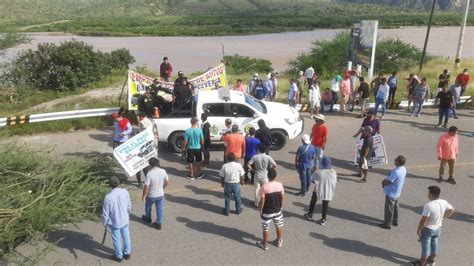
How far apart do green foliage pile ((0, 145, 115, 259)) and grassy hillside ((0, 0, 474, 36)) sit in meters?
70.4

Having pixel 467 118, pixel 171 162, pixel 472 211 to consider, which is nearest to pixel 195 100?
pixel 171 162

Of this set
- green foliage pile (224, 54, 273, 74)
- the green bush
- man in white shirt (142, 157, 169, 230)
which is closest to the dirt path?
the green bush

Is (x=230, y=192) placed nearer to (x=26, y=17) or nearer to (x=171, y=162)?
(x=171, y=162)

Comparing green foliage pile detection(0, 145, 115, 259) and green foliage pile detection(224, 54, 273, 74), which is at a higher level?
green foliage pile detection(224, 54, 273, 74)

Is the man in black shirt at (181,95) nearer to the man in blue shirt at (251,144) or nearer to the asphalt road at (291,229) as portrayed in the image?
the asphalt road at (291,229)

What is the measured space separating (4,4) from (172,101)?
11843 cm

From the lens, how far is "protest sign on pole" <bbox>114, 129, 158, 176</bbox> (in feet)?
30.5

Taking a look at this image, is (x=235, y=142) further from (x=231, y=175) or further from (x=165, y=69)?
(x=165, y=69)

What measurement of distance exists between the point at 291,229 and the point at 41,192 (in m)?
4.47

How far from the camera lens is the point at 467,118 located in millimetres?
Result: 15867

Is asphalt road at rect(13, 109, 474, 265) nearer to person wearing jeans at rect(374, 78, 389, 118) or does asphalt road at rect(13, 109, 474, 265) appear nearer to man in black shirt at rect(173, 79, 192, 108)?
man in black shirt at rect(173, 79, 192, 108)

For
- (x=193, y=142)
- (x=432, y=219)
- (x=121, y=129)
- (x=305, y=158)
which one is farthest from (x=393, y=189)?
(x=121, y=129)

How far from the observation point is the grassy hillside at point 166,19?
308 ft

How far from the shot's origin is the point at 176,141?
1227 centimetres
